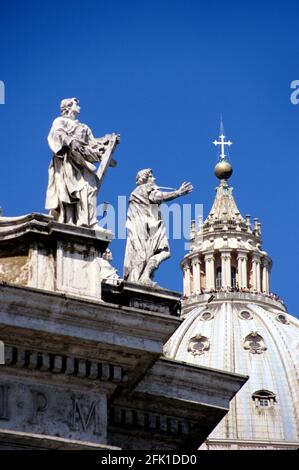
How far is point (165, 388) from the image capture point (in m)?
31.7

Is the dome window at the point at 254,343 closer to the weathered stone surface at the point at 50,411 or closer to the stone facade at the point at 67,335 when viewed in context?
the stone facade at the point at 67,335

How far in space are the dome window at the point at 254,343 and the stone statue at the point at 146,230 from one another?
161 metres

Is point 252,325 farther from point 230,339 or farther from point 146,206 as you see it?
point 146,206

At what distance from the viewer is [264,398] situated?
613ft

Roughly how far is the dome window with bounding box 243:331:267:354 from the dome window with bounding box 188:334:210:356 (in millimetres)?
4545

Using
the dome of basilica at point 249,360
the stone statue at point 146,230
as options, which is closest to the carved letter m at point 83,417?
the stone statue at point 146,230

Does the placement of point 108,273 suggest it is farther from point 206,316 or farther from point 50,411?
point 206,316

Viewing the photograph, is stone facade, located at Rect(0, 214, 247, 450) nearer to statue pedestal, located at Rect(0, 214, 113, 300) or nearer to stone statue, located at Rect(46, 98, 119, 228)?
statue pedestal, located at Rect(0, 214, 113, 300)

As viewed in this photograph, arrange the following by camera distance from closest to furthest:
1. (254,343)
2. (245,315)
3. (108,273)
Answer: (108,273) → (254,343) → (245,315)

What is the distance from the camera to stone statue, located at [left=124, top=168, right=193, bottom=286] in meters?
30.8

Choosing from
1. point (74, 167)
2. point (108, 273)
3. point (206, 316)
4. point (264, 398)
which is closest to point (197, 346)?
point (264, 398)

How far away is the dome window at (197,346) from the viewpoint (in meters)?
189

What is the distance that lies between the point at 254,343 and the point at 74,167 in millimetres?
164447

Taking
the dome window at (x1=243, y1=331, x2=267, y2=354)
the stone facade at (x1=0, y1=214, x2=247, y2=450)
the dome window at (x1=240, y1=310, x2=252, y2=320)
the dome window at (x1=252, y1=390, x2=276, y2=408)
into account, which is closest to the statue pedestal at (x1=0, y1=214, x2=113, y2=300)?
the stone facade at (x1=0, y1=214, x2=247, y2=450)
